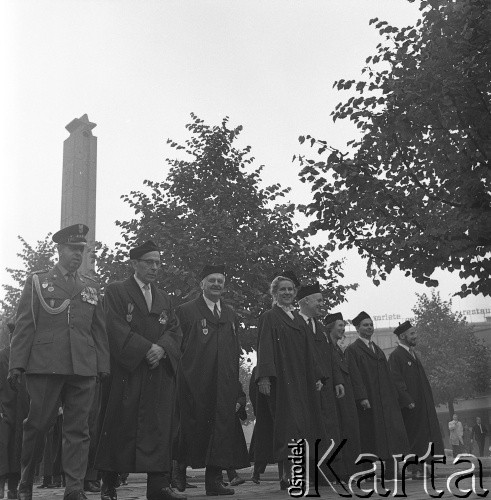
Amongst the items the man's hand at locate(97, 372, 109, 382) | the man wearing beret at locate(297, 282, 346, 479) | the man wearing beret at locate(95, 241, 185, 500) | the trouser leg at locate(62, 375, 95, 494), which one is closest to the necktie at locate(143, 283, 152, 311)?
the man wearing beret at locate(95, 241, 185, 500)

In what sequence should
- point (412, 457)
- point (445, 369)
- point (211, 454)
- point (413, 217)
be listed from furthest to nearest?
point (445, 369) → point (413, 217) → point (412, 457) → point (211, 454)

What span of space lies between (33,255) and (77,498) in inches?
917

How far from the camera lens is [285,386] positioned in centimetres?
852

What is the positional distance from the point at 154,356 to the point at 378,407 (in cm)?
454

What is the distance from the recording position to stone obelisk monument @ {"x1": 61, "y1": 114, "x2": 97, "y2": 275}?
37625 mm

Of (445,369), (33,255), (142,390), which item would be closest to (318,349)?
(142,390)

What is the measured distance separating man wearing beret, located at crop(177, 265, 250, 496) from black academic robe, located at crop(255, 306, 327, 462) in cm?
34

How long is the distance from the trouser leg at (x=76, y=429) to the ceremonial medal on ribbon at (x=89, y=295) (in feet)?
2.18

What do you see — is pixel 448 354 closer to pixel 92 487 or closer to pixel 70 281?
pixel 92 487

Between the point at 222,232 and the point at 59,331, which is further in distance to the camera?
the point at 222,232

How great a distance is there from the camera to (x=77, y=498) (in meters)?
6.29

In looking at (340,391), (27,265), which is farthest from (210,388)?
(27,265)

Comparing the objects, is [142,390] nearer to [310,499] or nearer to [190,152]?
[310,499]

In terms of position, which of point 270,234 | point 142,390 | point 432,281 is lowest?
point 142,390
